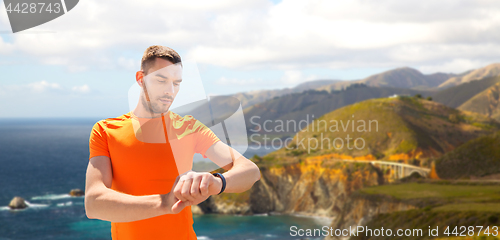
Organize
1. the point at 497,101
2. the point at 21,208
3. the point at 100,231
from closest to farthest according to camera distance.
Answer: the point at 100,231 < the point at 21,208 < the point at 497,101

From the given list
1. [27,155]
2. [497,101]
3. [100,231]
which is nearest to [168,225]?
[100,231]

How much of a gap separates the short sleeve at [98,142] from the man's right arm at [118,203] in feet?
0.41

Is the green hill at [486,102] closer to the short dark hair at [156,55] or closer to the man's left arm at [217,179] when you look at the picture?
the man's left arm at [217,179]

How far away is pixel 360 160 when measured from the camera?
80250mm

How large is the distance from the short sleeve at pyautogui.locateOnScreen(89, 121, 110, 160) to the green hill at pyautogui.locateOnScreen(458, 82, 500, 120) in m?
185

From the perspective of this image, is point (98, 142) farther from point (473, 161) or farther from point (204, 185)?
point (473, 161)

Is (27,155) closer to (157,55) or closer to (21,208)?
(21,208)

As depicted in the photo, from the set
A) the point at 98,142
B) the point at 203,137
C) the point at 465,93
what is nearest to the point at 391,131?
the point at 203,137

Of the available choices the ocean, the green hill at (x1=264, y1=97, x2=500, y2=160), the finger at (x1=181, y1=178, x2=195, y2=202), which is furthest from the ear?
the green hill at (x1=264, y1=97, x2=500, y2=160)

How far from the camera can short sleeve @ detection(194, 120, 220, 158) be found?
8.91 feet

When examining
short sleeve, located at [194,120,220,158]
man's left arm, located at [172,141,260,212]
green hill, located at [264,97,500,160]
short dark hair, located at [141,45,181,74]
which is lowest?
green hill, located at [264,97,500,160]

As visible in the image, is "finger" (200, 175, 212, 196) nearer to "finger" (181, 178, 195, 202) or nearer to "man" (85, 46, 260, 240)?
"finger" (181, 178, 195, 202)

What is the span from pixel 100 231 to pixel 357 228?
125 feet

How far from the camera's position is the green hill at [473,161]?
193ft
